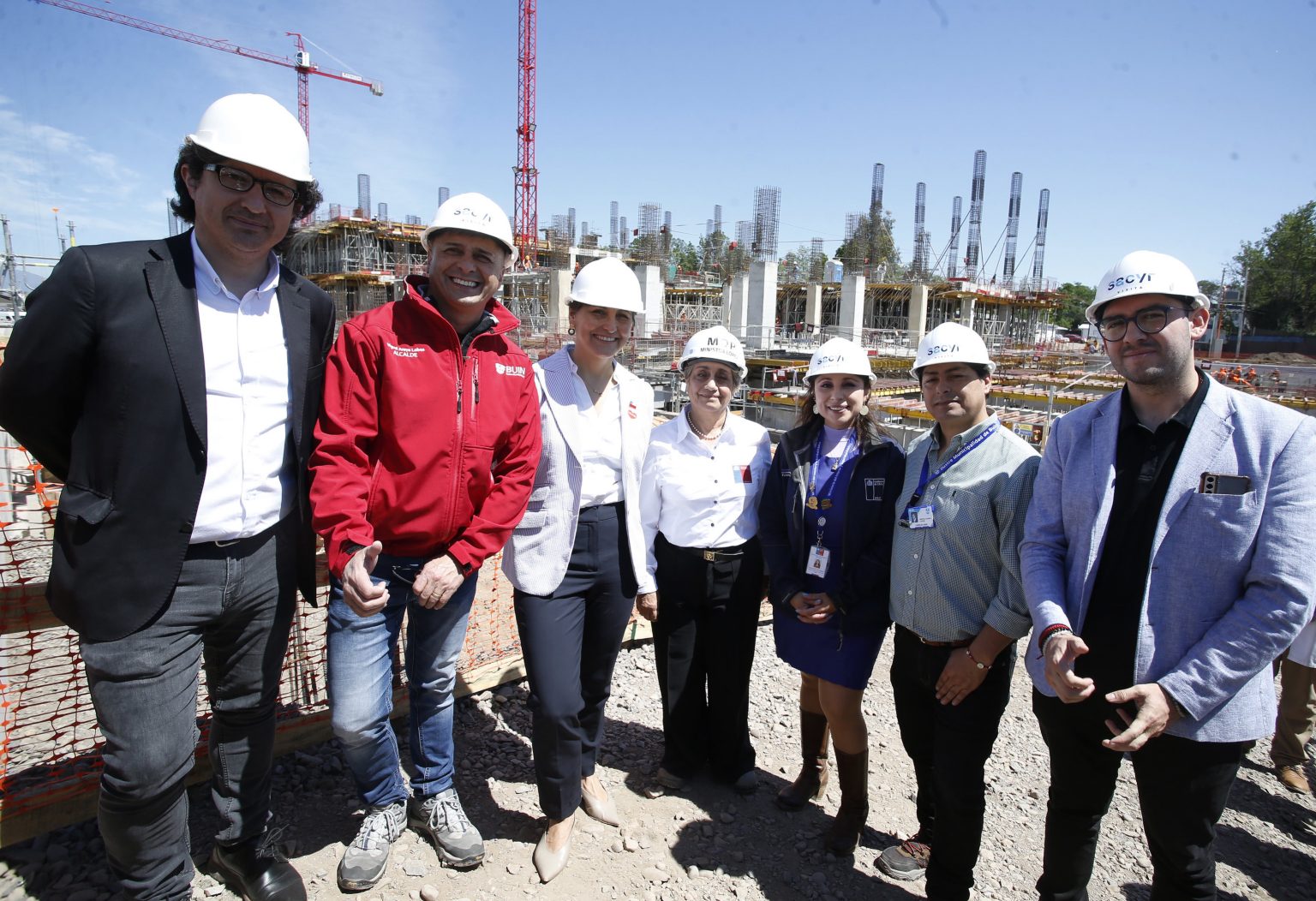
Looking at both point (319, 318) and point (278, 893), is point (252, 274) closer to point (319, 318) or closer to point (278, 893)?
point (319, 318)

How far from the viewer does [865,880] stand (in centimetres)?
279

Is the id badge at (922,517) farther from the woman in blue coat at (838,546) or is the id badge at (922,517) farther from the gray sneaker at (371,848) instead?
the gray sneaker at (371,848)

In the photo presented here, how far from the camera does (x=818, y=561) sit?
289cm

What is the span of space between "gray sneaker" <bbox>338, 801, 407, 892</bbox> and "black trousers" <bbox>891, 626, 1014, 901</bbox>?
1996 mm

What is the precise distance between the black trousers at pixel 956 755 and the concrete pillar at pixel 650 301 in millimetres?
24060

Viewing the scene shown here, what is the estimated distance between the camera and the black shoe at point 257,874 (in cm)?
239

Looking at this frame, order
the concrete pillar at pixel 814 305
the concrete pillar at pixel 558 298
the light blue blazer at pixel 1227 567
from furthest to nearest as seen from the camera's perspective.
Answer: the concrete pillar at pixel 814 305
the concrete pillar at pixel 558 298
the light blue blazer at pixel 1227 567

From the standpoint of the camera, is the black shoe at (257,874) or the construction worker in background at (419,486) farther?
the black shoe at (257,874)

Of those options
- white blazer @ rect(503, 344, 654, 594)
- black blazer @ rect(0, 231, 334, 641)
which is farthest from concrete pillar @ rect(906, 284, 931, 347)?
black blazer @ rect(0, 231, 334, 641)

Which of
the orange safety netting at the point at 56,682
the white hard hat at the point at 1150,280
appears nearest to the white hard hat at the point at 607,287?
the white hard hat at the point at 1150,280

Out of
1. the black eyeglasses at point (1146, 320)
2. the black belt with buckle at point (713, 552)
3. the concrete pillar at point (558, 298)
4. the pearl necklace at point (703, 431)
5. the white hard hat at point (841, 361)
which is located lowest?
the black belt with buckle at point (713, 552)

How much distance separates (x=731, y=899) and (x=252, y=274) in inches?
110

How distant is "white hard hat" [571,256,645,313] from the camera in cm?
277

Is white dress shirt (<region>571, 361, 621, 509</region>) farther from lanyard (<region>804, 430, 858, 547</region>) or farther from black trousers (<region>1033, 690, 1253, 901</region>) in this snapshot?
black trousers (<region>1033, 690, 1253, 901</region>)
